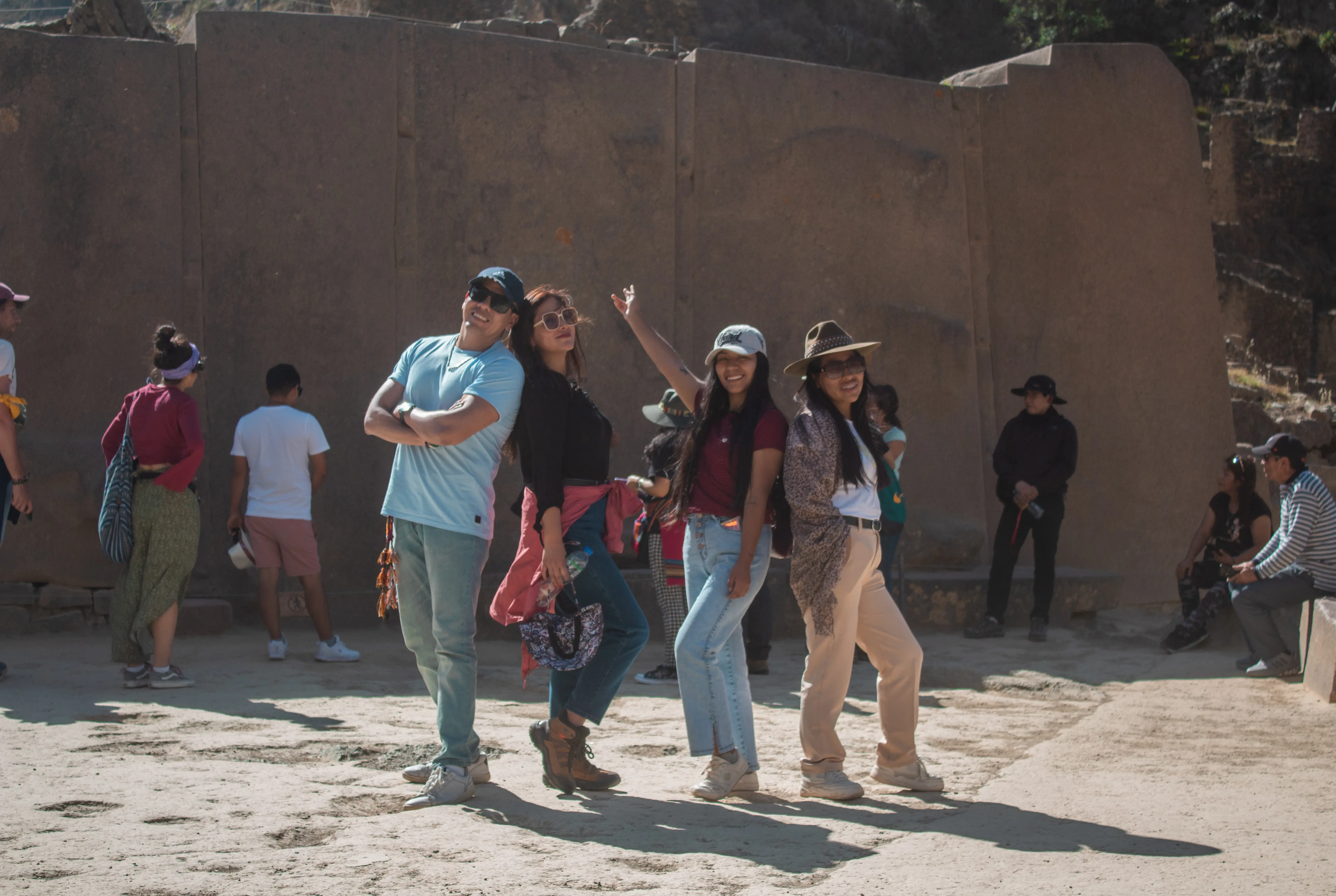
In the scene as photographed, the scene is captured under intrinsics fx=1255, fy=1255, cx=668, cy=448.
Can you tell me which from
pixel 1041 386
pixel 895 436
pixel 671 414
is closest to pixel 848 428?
pixel 671 414

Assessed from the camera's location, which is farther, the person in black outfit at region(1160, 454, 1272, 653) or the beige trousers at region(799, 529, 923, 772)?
the person in black outfit at region(1160, 454, 1272, 653)

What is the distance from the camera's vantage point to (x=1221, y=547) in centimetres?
804

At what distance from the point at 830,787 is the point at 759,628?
2.60 meters

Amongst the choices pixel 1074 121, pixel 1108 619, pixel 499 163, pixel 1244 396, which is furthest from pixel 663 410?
pixel 1244 396

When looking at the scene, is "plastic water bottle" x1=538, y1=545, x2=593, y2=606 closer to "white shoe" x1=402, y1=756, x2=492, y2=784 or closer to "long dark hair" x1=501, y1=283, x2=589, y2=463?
"long dark hair" x1=501, y1=283, x2=589, y2=463

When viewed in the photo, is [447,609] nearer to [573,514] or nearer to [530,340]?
[573,514]

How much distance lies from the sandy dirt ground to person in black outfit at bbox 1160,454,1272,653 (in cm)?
119

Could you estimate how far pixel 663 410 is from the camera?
6.32 meters

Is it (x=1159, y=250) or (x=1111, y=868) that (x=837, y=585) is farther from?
(x=1159, y=250)

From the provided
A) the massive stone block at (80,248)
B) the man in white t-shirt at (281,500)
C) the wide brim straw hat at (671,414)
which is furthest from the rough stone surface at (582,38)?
the wide brim straw hat at (671,414)

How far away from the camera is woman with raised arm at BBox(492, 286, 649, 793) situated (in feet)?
13.3

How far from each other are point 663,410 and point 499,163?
2.86 m

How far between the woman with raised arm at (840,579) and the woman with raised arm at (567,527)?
61 centimetres

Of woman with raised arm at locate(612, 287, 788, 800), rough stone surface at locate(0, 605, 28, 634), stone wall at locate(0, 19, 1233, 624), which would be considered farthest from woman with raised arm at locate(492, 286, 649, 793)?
rough stone surface at locate(0, 605, 28, 634)
